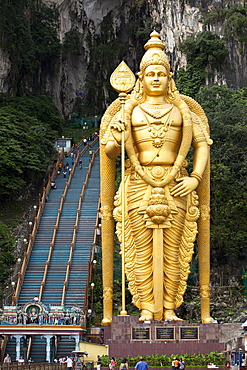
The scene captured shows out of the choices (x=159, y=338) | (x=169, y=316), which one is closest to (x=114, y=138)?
(x=169, y=316)

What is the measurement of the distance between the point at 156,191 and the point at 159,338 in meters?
2.80

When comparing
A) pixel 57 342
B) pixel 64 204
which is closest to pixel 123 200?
pixel 57 342

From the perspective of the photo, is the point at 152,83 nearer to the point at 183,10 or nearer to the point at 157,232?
the point at 157,232

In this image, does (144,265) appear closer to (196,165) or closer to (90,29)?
(196,165)

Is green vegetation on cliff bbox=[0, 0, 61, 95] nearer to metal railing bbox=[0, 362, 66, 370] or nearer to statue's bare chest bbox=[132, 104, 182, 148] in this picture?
statue's bare chest bbox=[132, 104, 182, 148]

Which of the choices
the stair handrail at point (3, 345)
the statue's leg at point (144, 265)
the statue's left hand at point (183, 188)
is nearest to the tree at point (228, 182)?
the stair handrail at point (3, 345)

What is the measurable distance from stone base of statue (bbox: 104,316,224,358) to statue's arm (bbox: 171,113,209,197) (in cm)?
259

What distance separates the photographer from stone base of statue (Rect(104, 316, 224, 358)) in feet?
49.8

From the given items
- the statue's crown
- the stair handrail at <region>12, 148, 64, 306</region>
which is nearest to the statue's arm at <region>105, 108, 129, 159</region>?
the statue's crown

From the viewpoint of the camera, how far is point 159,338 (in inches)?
606

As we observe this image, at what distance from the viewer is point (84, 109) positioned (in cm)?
5181

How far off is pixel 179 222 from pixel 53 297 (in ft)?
26.6

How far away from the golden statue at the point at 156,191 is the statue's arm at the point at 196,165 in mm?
18

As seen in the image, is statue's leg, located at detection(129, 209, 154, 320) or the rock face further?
the rock face
